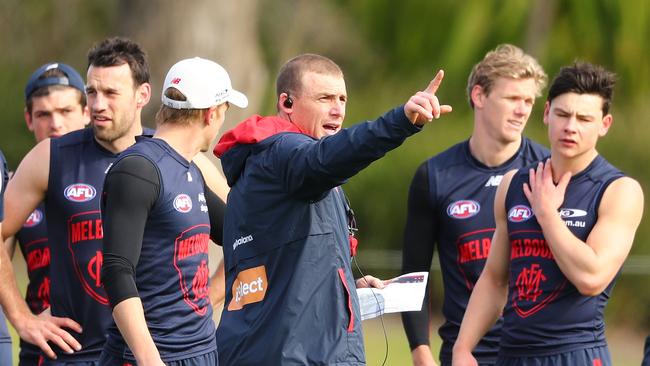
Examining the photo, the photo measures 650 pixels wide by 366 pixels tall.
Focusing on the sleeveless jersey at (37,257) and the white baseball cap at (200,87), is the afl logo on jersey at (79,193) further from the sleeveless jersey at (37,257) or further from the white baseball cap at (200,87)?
the white baseball cap at (200,87)

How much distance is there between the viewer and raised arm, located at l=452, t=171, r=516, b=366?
6.46m

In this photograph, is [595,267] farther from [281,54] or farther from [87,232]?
[281,54]

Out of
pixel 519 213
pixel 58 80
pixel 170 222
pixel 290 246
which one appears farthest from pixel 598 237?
pixel 58 80

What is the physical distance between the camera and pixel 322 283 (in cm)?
514

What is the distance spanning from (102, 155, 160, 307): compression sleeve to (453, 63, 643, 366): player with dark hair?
1.84 metres

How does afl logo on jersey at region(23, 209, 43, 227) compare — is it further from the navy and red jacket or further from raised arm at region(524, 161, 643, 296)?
raised arm at region(524, 161, 643, 296)

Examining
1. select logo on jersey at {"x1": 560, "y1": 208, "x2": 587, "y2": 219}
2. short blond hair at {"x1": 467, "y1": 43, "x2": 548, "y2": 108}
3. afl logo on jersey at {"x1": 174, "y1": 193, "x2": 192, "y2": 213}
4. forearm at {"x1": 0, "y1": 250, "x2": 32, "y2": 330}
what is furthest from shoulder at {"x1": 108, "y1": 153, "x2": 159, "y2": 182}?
short blond hair at {"x1": 467, "y1": 43, "x2": 548, "y2": 108}

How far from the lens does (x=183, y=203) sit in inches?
226

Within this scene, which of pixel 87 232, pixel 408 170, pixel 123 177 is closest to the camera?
pixel 123 177

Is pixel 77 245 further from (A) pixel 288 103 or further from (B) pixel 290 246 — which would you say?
(B) pixel 290 246

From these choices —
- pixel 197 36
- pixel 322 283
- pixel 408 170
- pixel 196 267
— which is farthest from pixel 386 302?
pixel 408 170

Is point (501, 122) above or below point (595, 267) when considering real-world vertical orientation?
above

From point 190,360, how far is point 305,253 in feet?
3.32

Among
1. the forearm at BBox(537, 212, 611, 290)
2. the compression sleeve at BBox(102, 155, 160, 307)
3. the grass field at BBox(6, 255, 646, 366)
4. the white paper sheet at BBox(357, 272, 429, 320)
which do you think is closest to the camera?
the compression sleeve at BBox(102, 155, 160, 307)
